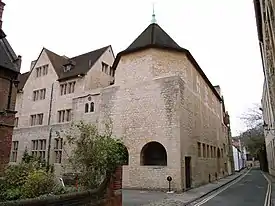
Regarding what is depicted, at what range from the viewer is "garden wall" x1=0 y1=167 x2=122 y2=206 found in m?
6.12

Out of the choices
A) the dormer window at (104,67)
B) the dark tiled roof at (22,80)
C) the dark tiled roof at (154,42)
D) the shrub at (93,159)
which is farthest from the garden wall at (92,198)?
the dark tiled roof at (22,80)

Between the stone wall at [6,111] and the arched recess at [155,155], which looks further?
the arched recess at [155,155]

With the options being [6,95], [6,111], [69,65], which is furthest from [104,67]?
[6,111]

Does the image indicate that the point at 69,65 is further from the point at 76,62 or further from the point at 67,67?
the point at 76,62

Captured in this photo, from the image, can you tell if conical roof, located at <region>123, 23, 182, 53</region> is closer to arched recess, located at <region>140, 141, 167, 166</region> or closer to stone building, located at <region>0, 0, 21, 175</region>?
arched recess, located at <region>140, 141, 167, 166</region>

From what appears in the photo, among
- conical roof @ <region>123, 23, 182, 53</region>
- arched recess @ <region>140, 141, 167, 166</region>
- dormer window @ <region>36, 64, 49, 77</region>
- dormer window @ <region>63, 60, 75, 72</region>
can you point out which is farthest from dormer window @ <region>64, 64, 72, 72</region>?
arched recess @ <region>140, 141, 167, 166</region>

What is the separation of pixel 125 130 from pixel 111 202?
11408mm

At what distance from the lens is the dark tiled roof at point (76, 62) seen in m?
28.5

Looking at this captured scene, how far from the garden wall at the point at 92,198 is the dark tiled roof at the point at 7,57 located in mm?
11712

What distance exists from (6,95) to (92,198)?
39.4 ft

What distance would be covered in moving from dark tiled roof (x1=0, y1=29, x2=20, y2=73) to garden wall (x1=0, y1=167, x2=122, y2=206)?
11.7 m

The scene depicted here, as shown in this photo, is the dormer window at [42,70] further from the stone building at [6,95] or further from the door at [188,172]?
the door at [188,172]

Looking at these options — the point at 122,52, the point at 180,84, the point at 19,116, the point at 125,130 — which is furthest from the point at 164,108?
the point at 19,116

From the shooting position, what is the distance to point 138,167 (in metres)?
19.3
